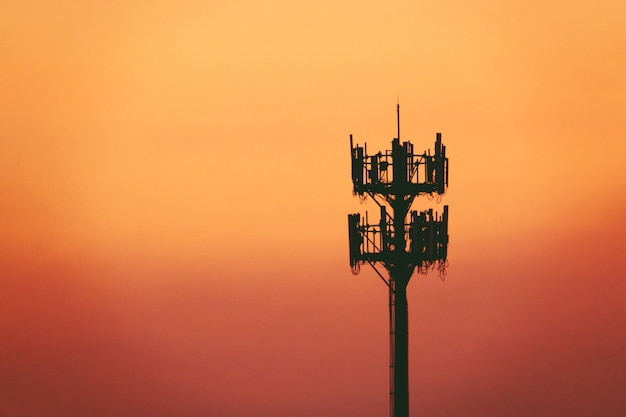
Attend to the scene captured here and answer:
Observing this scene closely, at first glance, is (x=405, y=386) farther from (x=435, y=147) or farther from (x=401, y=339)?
(x=435, y=147)

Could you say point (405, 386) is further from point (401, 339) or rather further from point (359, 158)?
point (359, 158)

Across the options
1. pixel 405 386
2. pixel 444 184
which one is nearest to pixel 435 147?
pixel 444 184

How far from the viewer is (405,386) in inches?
4331

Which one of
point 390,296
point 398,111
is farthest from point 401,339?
point 398,111

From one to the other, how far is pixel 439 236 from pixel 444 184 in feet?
6.51

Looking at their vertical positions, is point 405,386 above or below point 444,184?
below

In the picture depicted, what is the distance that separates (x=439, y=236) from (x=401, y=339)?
164 inches

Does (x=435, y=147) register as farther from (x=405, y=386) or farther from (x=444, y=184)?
(x=405, y=386)

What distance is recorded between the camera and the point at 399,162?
360ft

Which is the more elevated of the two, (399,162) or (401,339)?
(399,162)

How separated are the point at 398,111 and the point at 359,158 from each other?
247cm

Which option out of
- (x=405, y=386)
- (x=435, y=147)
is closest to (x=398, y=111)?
(x=435, y=147)

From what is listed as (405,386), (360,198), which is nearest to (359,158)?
(360,198)

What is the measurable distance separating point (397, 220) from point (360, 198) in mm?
1638
